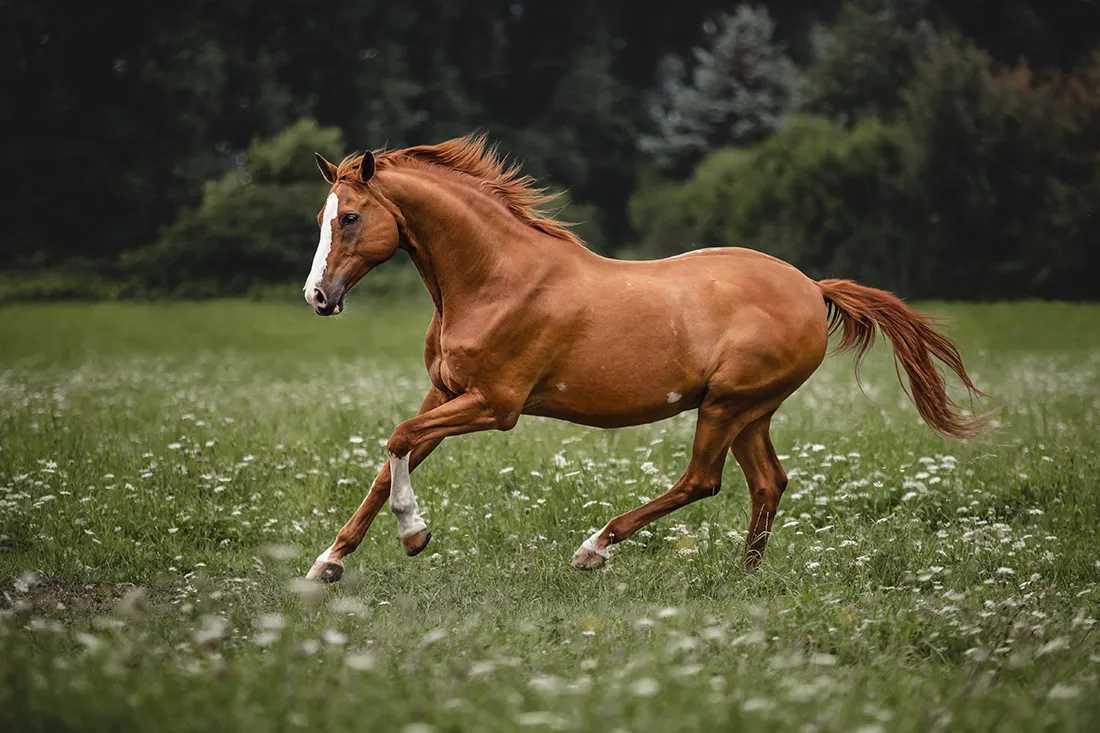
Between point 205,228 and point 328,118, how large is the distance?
15987mm

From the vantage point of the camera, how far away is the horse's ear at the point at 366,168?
6.61 meters

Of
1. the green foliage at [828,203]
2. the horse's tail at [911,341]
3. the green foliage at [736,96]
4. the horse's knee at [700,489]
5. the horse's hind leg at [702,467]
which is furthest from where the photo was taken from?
the green foliage at [736,96]

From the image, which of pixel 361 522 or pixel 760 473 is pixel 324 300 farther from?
pixel 760 473

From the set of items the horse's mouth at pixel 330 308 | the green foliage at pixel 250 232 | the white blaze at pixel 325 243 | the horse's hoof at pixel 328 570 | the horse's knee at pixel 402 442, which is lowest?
the green foliage at pixel 250 232

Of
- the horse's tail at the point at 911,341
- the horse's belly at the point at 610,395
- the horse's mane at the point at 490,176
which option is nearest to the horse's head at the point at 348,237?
the horse's mane at the point at 490,176

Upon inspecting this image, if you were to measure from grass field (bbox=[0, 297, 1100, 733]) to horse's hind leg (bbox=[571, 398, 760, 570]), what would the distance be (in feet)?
1.01

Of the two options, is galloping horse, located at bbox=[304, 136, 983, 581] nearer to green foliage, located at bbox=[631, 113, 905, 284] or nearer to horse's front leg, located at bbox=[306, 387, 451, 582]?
horse's front leg, located at bbox=[306, 387, 451, 582]

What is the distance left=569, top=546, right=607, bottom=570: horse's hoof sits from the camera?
7098mm

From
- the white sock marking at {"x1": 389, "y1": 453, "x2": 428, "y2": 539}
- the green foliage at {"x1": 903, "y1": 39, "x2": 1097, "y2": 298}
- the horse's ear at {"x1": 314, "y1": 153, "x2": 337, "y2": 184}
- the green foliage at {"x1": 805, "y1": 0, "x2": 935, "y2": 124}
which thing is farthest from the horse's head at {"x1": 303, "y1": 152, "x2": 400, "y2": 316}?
the green foliage at {"x1": 805, "y1": 0, "x2": 935, "y2": 124}

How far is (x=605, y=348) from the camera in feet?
23.0

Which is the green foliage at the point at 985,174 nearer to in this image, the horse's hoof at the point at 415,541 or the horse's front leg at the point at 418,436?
the horse's front leg at the point at 418,436

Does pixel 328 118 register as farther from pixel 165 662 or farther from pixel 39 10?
pixel 165 662

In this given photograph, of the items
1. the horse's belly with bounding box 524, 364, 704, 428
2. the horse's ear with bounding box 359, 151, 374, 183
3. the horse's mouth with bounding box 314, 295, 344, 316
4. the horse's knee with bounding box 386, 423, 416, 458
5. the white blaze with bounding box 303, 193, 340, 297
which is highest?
the horse's ear with bounding box 359, 151, 374, 183

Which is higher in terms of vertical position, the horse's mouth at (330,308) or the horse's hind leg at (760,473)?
the horse's mouth at (330,308)
